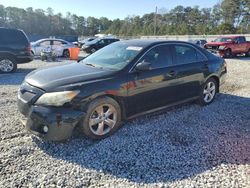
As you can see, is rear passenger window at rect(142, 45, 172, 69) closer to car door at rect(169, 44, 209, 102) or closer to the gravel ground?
car door at rect(169, 44, 209, 102)

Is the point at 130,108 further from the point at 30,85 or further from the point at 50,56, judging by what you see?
the point at 50,56

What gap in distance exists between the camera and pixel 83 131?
389 centimetres

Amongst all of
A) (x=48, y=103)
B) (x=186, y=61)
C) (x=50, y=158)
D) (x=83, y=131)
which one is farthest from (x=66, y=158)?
(x=186, y=61)

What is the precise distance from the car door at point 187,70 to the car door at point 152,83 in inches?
6.7

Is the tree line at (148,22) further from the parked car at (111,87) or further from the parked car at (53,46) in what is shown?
the parked car at (111,87)

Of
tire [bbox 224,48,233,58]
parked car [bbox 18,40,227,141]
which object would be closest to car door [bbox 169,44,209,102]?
parked car [bbox 18,40,227,141]

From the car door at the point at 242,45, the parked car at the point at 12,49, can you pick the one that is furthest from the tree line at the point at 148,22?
the parked car at the point at 12,49

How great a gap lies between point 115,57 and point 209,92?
2.64 m

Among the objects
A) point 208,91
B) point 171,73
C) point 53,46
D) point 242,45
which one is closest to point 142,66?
point 171,73

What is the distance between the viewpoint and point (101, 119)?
160 inches

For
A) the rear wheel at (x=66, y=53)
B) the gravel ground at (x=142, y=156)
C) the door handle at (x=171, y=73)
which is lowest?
the gravel ground at (x=142, y=156)

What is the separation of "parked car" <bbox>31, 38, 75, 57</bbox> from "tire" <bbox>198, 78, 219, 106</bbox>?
45.0ft

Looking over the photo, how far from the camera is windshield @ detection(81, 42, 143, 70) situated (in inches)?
177

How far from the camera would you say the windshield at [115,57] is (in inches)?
177
